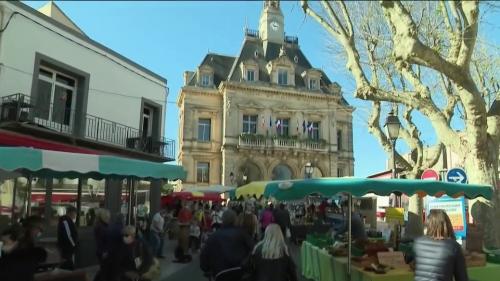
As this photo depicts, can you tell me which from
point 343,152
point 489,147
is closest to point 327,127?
point 343,152

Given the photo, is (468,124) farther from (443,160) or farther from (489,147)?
(443,160)

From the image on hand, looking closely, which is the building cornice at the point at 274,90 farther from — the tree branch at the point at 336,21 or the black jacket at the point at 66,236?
the black jacket at the point at 66,236

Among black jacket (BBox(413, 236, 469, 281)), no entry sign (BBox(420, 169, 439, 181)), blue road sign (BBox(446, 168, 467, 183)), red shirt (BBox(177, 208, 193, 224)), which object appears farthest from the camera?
red shirt (BBox(177, 208, 193, 224))

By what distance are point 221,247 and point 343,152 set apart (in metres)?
42.0

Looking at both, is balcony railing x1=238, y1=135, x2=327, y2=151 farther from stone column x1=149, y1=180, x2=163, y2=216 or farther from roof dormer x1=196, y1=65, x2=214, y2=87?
stone column x1=149, y1=180, x2=163, y2=216

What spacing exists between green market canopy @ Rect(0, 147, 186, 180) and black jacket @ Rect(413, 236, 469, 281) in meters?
5.31

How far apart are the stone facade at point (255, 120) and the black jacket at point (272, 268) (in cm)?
3353

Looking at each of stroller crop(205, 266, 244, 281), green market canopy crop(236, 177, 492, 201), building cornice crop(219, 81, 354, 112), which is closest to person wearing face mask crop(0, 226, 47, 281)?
stroller crop(205, 266, 244, 281)

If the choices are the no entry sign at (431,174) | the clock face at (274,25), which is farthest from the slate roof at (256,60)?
the no entry sign at (431,174)

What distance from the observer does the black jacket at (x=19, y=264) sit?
4.86 m

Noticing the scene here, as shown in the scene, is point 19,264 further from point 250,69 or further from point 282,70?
point 282,70

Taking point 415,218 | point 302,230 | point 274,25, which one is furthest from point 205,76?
point 415,218

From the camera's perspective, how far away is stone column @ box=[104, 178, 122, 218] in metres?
15.6

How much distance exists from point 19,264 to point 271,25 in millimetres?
44358
